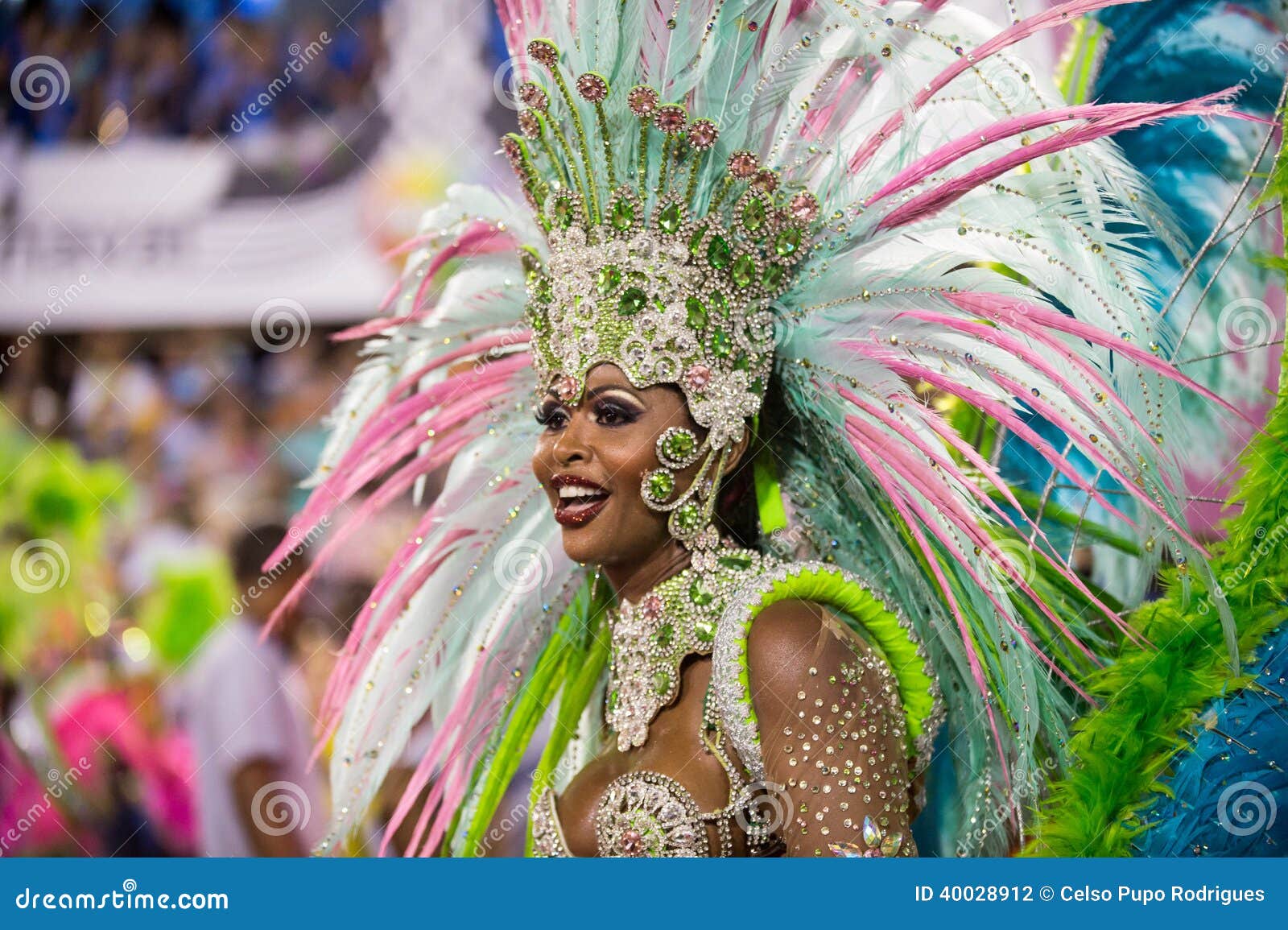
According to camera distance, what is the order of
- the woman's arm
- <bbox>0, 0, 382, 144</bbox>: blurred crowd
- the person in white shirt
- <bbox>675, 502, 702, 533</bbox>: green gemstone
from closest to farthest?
the woman's arm, <bbox>675, 502, 702, 533</bbox>: green gemstone, the person in white shirt, <bbox>0, 0, 382, 144</bbox>: blurred crowd

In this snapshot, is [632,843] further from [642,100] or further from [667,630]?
[642,100]

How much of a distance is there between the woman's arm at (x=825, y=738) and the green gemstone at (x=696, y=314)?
1.41 ft

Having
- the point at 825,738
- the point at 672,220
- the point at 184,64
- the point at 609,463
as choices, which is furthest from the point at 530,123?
the point at 184,64

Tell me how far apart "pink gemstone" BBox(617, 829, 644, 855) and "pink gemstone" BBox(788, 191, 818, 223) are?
93 centimetres

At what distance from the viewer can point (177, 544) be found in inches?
174

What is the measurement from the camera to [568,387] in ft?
6.01

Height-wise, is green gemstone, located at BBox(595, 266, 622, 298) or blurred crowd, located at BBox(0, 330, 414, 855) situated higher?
green gemstone, located at BBox(595, 266, 622, 298)

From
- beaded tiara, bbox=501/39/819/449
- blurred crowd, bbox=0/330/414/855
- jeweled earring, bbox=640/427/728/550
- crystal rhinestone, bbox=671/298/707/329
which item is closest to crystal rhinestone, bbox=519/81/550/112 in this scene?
beaded tiara, bbox=501/39/819/449

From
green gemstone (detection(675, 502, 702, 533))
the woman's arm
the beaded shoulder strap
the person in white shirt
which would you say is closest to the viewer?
the woman's arm

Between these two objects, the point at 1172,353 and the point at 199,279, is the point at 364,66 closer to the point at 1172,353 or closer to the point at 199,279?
the point at 199,279

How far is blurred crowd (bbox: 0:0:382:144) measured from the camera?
174 inches

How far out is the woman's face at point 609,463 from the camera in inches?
71.5

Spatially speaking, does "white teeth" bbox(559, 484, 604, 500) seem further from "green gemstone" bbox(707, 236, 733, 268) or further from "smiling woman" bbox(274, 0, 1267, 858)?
"green gemstone" bbox(707, 236, 733, 268)

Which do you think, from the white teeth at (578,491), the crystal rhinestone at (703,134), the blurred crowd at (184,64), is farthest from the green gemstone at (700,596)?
the blurred crowd at (184,64)
